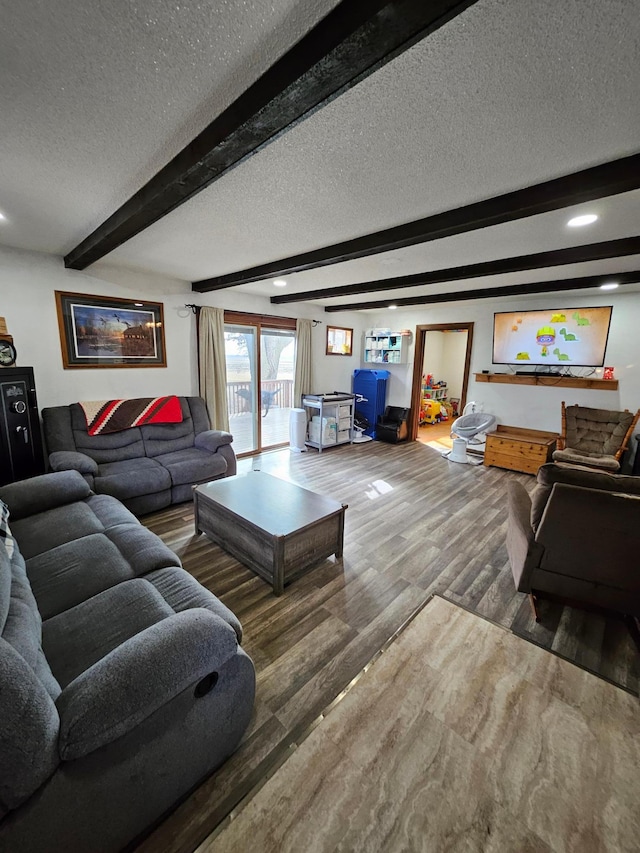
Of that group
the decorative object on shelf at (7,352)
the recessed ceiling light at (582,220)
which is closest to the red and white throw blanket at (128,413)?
the decorative object on shelf at (7,352)

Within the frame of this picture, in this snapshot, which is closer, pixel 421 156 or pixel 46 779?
pixel 46 779

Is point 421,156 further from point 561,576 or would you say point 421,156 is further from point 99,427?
point 99,427

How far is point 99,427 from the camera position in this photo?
3434mm

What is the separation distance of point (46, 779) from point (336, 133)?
2.26 metres

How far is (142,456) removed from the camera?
11.9 feet

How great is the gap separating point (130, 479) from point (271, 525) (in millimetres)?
1616

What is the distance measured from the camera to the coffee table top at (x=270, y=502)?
7.45 feet

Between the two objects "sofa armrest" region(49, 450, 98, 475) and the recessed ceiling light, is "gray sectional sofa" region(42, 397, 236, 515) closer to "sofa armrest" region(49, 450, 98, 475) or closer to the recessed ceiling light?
"sofa armrest" region(49, 450, 98, 475)

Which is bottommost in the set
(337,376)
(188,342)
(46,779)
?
(46,779)

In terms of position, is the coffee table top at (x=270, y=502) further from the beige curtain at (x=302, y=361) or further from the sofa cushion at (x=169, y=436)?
the beige curtain at (x=302, y=361)

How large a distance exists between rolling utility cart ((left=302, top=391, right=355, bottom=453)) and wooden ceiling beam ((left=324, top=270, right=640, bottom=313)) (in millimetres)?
1629

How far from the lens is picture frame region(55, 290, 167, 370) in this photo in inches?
134

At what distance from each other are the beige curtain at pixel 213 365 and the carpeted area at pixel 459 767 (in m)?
3.66

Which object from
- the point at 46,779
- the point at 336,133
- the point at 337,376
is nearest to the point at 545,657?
A: the point at 46,779
